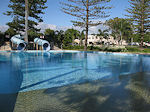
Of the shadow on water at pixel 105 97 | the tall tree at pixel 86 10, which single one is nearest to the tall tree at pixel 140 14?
the tall tree at pixel 86 10

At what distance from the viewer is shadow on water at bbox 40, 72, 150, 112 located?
9.01 ft

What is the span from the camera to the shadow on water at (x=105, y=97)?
9.01 feet

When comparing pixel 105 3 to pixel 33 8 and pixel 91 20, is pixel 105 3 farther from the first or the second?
pixel 33 8

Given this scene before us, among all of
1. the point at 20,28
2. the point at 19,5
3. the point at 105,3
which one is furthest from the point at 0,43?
the point at 105,3

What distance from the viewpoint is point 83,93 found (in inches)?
140

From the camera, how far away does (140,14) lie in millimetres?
21672

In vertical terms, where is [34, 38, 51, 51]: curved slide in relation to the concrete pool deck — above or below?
above

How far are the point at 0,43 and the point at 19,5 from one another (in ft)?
23.6

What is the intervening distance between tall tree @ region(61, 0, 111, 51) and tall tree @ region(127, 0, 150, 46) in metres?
4.46

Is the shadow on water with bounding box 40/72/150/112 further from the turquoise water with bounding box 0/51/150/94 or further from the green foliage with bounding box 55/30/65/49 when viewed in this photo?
the green foliage with bounding box 55/30/65/49

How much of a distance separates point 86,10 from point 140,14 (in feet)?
27.5

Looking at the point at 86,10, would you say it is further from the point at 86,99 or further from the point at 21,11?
the point at 86,99

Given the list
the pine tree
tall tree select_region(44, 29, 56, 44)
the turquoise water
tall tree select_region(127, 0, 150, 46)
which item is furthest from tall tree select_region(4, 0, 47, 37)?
the turquoise water

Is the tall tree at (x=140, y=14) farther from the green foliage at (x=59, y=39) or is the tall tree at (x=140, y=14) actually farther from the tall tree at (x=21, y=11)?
the tall tree at (x=21, y=11)
